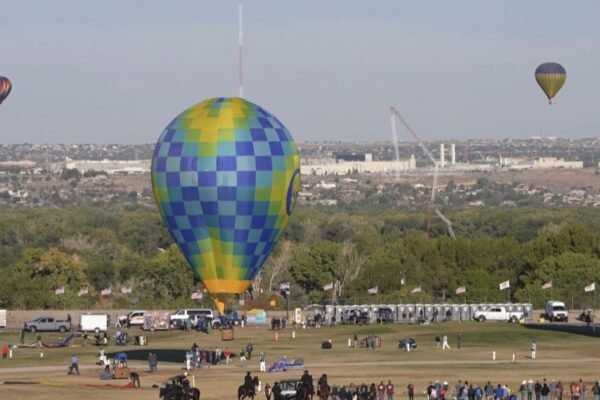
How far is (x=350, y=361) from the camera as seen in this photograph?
323 ft

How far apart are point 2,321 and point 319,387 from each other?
2245 inches

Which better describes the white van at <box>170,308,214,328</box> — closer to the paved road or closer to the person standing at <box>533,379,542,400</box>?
the paved road

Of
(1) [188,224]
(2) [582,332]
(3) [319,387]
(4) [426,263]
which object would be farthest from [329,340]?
(4) [426,263]

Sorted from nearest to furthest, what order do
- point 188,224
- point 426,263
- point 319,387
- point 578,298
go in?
point 319,387
point 188,224
point 578,298
point 426,263

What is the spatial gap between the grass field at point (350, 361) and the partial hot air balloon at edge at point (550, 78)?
46.8 metres

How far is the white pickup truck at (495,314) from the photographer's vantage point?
424 feet

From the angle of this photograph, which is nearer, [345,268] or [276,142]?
[276,142]

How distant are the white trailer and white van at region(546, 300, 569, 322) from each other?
3093 centimetres

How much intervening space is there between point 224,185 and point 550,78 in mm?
84946

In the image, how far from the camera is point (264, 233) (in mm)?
90250

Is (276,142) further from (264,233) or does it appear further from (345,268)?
(345,268)

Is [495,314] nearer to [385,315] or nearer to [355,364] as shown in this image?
[385,315]

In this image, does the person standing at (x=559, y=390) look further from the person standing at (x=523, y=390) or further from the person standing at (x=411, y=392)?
the person standing at (x=411, y=392)

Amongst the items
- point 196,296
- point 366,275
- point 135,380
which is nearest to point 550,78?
point 366,275
